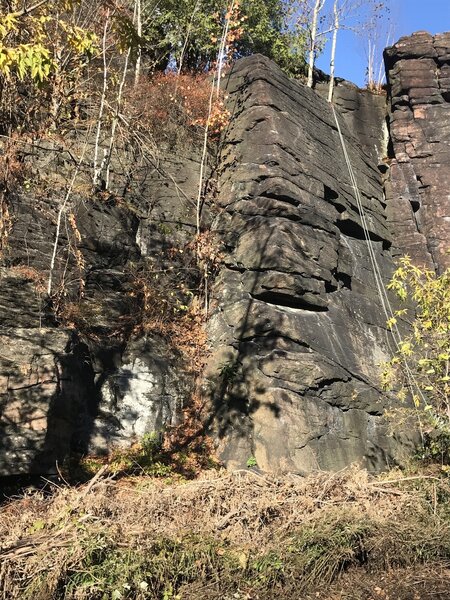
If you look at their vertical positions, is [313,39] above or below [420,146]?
above

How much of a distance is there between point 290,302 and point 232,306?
1.14 m

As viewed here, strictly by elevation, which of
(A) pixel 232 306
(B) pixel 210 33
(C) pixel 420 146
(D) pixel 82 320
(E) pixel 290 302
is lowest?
(D) pixel 82 320

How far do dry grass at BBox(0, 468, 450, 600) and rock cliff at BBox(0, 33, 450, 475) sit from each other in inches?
51.6

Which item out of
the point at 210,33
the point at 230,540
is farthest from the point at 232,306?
the point at 210,33

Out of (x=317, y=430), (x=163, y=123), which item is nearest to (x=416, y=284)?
(x=317, y=430)

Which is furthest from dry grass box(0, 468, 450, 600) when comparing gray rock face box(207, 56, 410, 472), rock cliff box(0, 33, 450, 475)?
gray rock face box(207, 56, 410, 472)

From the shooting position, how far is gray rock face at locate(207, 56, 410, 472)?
27.1ft

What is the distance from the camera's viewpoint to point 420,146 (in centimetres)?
1634

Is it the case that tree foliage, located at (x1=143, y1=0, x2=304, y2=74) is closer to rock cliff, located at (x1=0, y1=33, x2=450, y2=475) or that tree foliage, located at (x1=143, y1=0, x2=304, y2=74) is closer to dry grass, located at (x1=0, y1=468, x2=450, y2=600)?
rock cliff, located at (x1=0, y1=33, x2=450, y2=475)

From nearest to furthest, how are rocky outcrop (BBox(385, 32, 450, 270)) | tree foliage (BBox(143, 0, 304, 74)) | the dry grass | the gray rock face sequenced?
the dry grass, the gray rock face, rocky outcrop (BBox(385, 32, 450, 270)), tree foliage (BBox(143, 0, 304, 74))

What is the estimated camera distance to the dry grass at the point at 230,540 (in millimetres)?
4336

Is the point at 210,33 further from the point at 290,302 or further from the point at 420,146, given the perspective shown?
the point at 290,302

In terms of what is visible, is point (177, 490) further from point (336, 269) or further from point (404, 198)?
point (404, 198)

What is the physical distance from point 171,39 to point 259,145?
883 centimetres
